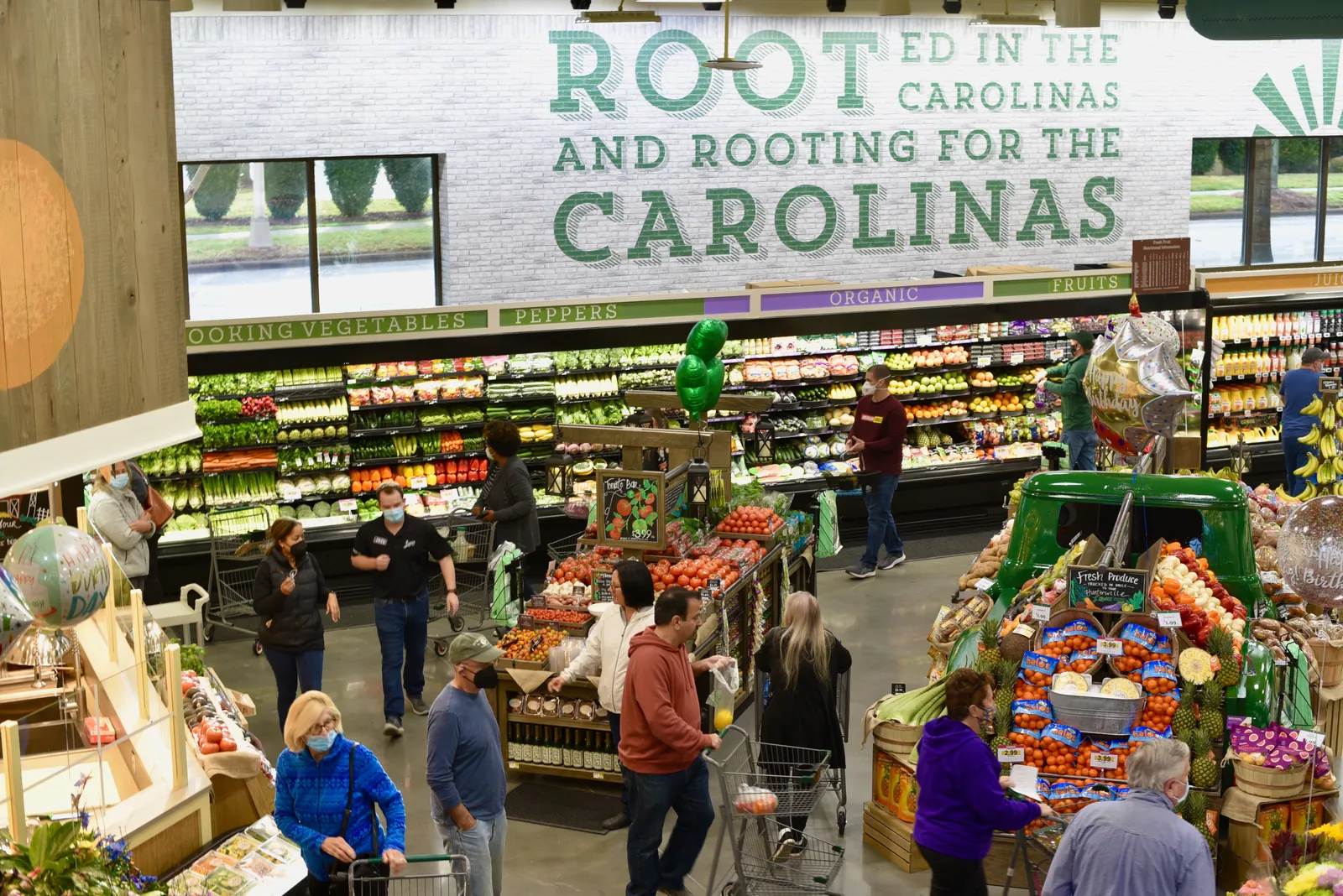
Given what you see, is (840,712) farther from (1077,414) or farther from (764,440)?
(1077,414)

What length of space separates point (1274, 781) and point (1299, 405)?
7.66 metres

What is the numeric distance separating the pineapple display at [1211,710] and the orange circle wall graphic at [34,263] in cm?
562

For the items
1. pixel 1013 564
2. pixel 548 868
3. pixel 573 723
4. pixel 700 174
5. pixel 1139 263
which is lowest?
pixel 548 868

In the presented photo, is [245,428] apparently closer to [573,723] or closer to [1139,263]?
[573,723]

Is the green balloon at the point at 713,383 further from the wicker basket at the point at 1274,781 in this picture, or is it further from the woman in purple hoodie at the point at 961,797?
the wicker basket at the point at 1274,781

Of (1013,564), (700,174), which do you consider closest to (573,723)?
(1013,564)

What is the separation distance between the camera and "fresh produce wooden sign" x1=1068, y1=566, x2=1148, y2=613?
6426 mm

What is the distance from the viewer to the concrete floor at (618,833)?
263 inches

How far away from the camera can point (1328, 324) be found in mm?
14914

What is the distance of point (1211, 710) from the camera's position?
20.4 ft

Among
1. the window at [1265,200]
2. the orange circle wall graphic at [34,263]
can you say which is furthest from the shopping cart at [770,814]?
the window at [1265,200]

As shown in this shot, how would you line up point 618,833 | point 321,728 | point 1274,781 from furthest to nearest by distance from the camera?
point 618,833, point 1274,781, point 321,728

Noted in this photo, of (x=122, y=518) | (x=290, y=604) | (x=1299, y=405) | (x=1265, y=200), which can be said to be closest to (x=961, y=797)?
(x=290, y=604)

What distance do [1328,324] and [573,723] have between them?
1091 centimetres
